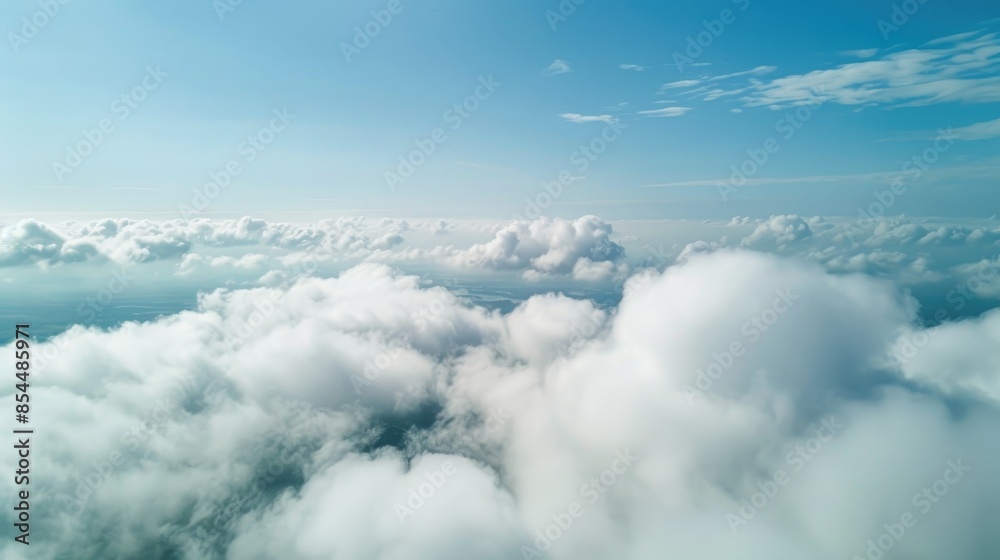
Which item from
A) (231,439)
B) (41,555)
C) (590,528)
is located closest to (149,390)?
(231,439)

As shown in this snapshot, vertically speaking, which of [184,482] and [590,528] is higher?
[184,482]

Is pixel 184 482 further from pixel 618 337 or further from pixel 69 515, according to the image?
pixel 618 337

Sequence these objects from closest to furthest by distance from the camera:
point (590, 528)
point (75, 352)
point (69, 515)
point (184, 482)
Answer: point (590, 528), point (69, 515), point (184, 482), point (75, 352)

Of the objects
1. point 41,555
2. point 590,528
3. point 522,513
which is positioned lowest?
point 522,513

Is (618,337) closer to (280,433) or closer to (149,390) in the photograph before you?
(280,433)

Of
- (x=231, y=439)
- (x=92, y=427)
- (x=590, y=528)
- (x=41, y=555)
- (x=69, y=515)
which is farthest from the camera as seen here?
(x=231, y=439)


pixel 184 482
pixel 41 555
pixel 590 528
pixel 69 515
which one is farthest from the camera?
pixel 184 482

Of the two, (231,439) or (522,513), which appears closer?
(522,513)

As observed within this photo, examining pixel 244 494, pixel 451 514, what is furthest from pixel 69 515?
pixel 451 514

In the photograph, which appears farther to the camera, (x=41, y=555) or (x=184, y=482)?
(x=184, y=482)
